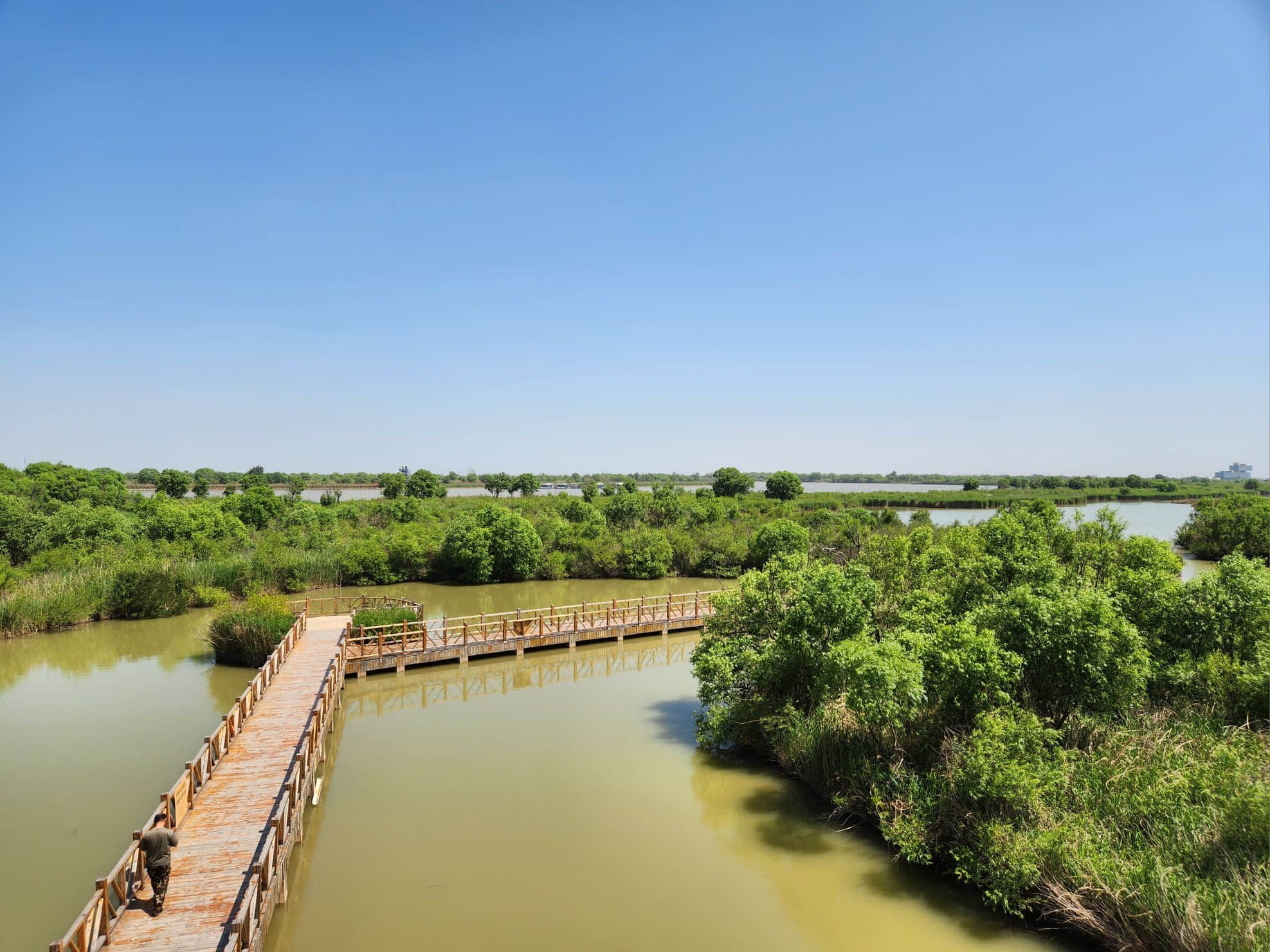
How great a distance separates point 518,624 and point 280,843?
1429cm

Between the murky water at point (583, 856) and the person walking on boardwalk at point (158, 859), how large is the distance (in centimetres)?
172

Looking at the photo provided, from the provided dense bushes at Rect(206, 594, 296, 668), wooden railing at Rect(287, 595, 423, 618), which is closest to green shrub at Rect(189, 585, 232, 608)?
wooden railing at Rect(287, 595, 423, 618)

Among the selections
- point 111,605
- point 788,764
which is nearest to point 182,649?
point 111,605

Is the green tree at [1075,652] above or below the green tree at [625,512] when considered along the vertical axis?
below

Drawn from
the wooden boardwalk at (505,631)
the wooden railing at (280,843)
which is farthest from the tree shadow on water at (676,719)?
the wooden railing at (280,843)

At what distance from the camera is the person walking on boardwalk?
8492 mm

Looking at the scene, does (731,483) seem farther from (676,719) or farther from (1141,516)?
(676,719)

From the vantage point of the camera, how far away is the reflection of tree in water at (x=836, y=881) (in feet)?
31.4

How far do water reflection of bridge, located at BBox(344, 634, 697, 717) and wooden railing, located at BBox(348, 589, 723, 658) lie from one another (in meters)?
0.75

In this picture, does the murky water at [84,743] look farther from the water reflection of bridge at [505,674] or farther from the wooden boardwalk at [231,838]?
the water reflection of bridge at [505,674]

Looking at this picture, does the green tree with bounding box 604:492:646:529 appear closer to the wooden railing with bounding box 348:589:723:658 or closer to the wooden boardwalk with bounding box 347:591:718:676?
the wooden railing with bounding box 348:589:723:658

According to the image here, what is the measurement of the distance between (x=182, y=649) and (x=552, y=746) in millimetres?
15187

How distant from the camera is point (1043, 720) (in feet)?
38.2

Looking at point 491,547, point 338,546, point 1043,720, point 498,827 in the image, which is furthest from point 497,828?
point 338,546
